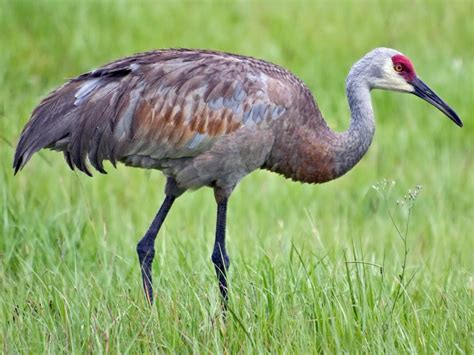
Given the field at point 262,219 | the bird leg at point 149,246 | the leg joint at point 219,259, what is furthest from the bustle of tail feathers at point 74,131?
the leg joint at point 219,259

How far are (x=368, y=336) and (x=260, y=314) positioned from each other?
496 mm

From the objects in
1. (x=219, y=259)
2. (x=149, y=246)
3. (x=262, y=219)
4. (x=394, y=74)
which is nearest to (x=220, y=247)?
(x=219, y=259)

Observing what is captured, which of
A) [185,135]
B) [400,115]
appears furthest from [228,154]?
[400,115]

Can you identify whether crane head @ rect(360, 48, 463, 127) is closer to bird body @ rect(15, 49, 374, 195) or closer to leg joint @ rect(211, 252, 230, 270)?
bird body @ rect(15, 49, 374, 195)

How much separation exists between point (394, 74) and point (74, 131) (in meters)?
1.86

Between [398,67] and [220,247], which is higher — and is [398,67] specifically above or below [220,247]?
above

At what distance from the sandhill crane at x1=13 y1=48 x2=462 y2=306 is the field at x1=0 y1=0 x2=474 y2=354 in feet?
1.36

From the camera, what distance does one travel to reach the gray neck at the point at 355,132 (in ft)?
19.5

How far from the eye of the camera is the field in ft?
15.8

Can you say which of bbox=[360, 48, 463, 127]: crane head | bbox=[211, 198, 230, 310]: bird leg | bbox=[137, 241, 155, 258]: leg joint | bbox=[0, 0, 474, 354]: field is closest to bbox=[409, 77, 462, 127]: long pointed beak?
bbox=[360, 48, 463, 127]: crane head

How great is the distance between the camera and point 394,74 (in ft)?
20.1

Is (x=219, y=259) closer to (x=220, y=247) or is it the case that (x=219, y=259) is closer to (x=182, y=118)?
(x=220, y=247)

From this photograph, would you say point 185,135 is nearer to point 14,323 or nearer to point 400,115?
point 14,323

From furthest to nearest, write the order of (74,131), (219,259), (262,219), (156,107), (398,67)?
(262,219) < (398,67) < (219,259) < (156,107) < (74,131)
